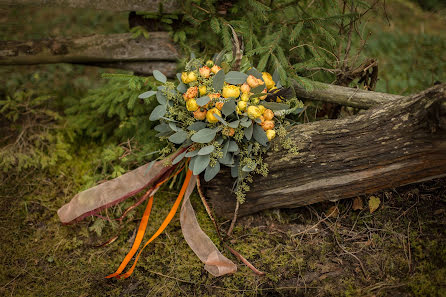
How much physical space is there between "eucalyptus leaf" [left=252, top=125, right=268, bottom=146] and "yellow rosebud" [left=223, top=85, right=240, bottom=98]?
0.28m

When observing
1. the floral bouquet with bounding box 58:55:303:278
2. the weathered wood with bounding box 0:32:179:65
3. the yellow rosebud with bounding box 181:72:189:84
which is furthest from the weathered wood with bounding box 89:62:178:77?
the yellow rosebud with bounding box 181:72:189:84

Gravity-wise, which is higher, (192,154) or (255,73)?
(255,73)

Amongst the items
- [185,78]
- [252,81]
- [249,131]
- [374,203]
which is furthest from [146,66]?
[374,203]

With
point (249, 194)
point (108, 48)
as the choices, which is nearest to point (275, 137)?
point (249, 194)

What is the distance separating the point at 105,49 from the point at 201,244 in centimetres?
219

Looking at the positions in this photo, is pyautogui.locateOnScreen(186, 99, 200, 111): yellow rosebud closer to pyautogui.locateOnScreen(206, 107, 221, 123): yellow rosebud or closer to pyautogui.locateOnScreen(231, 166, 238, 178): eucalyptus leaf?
pyautogui.locateOnScreen(206, 107, 221, 123): yellow rosebud

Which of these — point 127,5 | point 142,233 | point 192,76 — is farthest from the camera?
point 127,5

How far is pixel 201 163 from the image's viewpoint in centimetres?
224

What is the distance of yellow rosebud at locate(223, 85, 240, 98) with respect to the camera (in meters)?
2.15

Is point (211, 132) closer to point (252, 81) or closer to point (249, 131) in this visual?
point (249, 131)

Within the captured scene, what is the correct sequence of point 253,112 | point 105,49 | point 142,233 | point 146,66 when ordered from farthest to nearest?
point 146,66 < point 105,49 < point 142,233 < point 253,112

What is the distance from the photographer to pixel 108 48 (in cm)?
326

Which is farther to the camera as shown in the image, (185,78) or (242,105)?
(185,78)

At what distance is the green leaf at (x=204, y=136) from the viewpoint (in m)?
2.18
